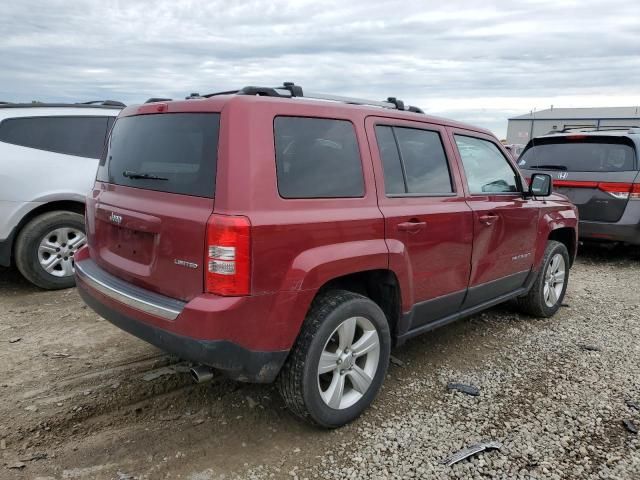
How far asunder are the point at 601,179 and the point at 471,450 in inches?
212

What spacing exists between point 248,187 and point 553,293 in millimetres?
3769

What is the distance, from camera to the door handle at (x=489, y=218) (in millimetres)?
3734

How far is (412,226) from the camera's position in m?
3.14

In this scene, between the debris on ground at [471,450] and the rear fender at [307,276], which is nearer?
the rear fender at [307,276]

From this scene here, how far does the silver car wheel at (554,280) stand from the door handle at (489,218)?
1344mm

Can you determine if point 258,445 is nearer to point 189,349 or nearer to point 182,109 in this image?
point 189,349

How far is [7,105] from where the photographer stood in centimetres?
518

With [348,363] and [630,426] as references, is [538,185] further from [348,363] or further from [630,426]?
[348,363]

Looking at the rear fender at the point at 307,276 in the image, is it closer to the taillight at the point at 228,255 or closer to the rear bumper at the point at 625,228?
the taillight at the point at 228,255

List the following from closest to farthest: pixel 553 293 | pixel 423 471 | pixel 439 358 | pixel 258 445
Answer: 1. pixel 423 471
2. pixel 258 445
3. pixel 439 358
4. pixel 553 293

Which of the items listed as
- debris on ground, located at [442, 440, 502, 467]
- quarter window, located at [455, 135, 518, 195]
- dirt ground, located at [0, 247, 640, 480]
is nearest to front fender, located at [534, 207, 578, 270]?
quarter window, located at [455, 135, 518, 195]

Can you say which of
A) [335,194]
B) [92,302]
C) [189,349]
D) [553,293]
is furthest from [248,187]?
[553,293]

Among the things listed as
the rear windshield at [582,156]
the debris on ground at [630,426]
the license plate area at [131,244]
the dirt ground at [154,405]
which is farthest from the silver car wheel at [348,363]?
the rear windshield at [582,156]

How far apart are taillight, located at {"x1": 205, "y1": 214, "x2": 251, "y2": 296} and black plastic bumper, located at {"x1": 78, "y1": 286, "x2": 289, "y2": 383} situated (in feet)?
0.90
